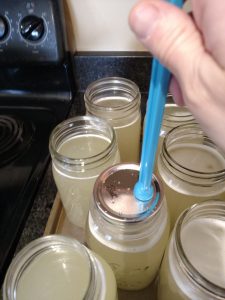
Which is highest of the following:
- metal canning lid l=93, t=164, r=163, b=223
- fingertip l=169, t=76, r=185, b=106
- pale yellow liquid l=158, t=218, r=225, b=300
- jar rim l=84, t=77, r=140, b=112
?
fingertip l=169, t=76, r=185, b=106

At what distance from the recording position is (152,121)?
1.01 ft

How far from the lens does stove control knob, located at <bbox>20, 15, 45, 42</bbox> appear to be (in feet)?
2.06

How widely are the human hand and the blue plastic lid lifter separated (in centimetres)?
2

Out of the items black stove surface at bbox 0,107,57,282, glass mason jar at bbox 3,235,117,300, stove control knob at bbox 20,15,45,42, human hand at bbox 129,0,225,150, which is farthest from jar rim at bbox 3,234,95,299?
stove control knob at bbox 20,15,45,42

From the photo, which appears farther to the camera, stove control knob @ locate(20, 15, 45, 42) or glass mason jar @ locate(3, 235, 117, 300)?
stove control knob @ locate(20, 15, 45, 42)

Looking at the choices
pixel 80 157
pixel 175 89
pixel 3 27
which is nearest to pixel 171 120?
pixel 80 157

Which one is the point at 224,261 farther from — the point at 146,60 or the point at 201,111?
the point at 146,60

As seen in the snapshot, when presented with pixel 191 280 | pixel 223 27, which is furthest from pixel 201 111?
pixel 191 280

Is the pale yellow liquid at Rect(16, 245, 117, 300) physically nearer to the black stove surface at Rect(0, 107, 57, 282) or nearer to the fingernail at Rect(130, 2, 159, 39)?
the black stove surface at Rect(0, 107, 57, 282)

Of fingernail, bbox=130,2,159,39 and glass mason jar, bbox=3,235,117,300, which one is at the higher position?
fingernail, bbox=130,2,159,39

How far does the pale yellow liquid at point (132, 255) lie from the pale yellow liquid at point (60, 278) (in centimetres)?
2

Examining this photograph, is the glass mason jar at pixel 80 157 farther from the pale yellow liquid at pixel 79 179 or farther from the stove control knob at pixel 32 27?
the stove control knob at pixel 32 27

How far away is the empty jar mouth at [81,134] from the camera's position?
466mm

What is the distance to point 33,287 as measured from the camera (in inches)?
14.9
